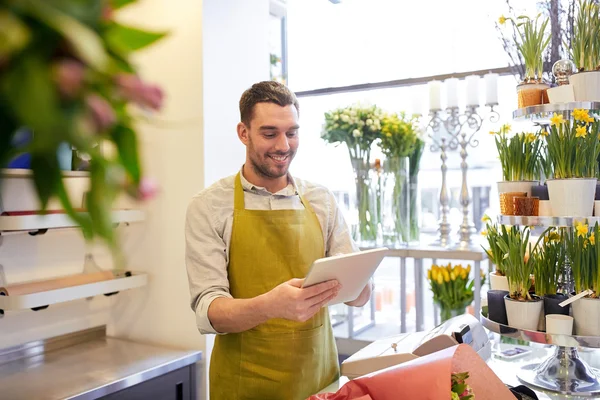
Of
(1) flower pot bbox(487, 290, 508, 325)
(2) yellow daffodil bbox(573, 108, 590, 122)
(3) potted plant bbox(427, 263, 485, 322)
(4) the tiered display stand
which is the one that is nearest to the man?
Answer: (1) flower pot bbox(487, 290, 508, 325)

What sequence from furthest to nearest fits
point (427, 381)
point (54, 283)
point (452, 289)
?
1. point (452, 289)
2. point (54, 283)
3. point (427, 381)

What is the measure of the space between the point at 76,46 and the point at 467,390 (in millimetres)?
1130

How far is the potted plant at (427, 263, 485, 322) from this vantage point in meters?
3.06

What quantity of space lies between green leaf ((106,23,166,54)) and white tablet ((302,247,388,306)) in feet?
3.41

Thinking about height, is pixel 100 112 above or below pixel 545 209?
above

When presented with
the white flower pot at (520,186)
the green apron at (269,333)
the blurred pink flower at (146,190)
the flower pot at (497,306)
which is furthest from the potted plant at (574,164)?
the blurred pink flower at (146,190)

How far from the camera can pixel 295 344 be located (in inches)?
72.8

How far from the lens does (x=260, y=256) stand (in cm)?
187

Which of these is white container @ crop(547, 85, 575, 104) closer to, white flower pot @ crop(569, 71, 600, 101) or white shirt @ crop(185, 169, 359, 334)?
white flower pot @ crop(569, 71, 600, 101)

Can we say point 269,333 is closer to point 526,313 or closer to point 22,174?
point 526,313

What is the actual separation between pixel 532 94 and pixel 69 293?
2066 millimetres

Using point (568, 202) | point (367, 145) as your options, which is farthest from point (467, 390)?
point (367, 145)

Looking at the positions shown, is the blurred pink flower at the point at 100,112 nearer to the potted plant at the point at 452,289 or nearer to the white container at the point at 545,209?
the white container at the point at 545,209

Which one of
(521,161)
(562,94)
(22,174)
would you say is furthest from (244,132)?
(22,174)
